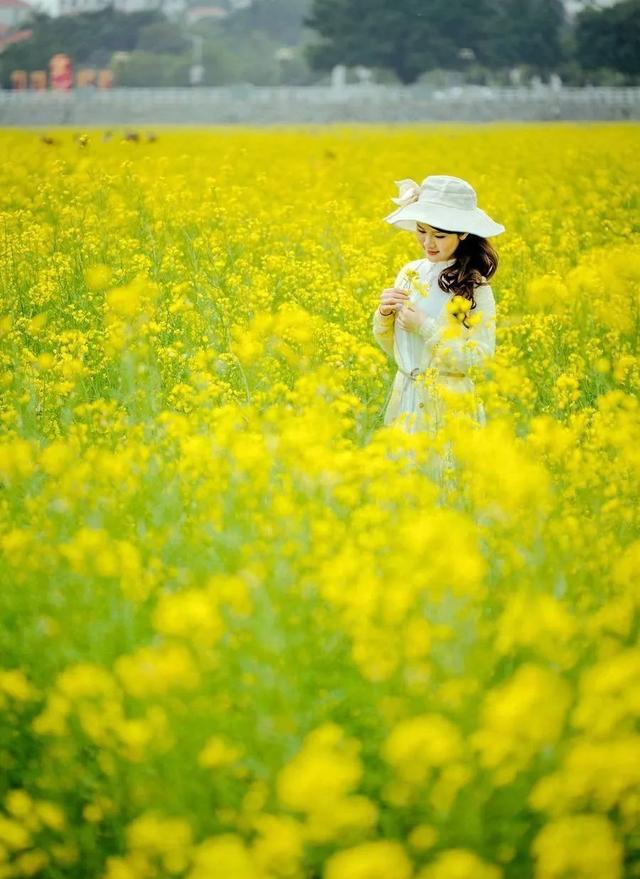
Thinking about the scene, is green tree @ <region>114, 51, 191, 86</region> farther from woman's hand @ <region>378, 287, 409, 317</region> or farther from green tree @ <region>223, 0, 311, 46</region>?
woman's hand @ <region>378, 287, 409, 317</region>

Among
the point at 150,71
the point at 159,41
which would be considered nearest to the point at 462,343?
the point at 150,71

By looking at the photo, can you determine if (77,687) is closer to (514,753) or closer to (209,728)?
(209,728)

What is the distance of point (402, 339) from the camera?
367cm

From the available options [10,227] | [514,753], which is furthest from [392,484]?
[10,227]

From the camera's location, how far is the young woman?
11.3ft

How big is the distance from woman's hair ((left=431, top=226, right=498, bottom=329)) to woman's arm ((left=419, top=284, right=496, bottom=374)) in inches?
4.0

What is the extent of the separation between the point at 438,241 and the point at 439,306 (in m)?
0.22

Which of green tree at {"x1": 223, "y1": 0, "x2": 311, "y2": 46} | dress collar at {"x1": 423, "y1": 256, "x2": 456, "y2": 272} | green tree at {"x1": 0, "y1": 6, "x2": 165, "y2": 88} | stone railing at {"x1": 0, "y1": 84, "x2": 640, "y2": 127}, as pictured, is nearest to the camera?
dress collar at {"x1": 423, "y1": 256, "x2": 456, "y2": 272}

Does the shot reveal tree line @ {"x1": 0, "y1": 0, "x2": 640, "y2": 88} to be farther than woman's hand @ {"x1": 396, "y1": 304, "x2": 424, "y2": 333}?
Yes

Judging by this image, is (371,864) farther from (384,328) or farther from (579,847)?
(384,328)

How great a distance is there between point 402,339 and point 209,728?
74.2 inches

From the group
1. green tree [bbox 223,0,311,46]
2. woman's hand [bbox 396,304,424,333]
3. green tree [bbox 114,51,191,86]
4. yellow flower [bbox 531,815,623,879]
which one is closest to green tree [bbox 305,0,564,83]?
green tree [bbox 114,51,191,86]

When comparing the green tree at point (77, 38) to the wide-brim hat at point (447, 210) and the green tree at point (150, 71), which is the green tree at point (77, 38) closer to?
the green tree at point (150, 71)

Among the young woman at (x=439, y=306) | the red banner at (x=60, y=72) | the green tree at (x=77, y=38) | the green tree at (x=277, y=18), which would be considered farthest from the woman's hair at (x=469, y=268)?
the green tree at (x=277, y=18)
